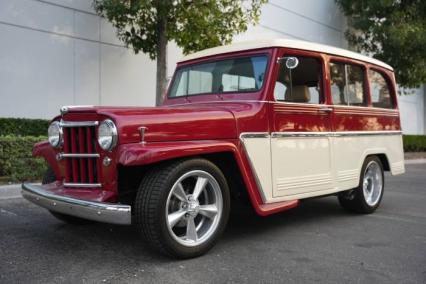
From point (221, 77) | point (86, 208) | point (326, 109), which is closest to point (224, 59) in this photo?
point (221, 77)

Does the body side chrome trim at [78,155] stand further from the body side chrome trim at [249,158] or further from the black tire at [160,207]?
the body side chrome trim at [249,158]

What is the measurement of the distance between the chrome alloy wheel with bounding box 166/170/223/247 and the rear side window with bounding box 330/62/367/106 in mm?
2108

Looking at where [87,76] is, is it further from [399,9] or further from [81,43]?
[399,9]

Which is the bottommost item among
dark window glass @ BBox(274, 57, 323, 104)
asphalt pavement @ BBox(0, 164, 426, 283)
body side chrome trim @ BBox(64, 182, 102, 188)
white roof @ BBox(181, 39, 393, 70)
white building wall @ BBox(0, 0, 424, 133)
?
asphalt pavement @ BBox(0, 164, 426, 283)

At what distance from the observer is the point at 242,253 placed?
4.14 m

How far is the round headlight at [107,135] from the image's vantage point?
368 centimetres

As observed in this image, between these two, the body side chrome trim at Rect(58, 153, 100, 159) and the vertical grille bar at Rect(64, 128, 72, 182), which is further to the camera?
the vertical grille bar at Rect(64, 128, 72, 182)

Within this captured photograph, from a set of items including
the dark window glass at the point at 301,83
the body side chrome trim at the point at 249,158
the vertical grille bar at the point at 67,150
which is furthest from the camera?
the dark window glass at the point at 301,83

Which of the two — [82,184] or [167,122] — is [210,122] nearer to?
[167,122]

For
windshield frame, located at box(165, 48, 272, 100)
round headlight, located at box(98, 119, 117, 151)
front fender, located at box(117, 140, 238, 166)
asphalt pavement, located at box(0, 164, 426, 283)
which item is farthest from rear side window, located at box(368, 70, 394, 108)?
round headlight, located at box(98, 119, 117, 151)

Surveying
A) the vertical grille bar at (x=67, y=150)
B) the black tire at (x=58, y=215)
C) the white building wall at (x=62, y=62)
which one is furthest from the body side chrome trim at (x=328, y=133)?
the white building wall at (x=62, y=62)

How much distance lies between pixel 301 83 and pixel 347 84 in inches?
36.8

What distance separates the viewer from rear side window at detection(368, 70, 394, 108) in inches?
245

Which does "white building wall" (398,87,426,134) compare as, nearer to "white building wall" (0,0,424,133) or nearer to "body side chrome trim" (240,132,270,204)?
"white building wall" (0,0,424,133)
